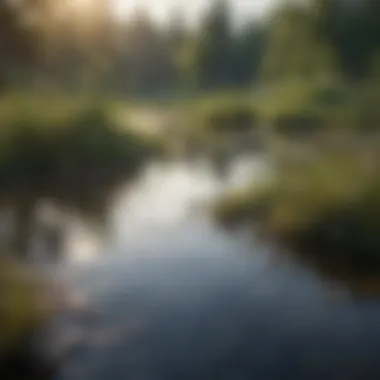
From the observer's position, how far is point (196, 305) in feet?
4.22

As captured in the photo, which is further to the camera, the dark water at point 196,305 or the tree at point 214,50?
the tree at point 214,50

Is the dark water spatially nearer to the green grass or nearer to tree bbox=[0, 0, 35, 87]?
the green grass

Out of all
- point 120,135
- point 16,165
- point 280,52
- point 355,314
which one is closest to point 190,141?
point 120,135

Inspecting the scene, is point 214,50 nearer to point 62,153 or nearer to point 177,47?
point 177,47

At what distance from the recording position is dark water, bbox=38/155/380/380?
4.08ft

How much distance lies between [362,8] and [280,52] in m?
0.18

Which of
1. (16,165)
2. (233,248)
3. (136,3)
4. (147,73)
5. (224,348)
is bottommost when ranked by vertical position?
(224,348)

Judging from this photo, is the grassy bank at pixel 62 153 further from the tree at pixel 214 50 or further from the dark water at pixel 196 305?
the tree at pixel 214 50

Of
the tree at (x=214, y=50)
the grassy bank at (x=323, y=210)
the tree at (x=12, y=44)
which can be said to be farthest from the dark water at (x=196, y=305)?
the tree at (x=12, y=44)

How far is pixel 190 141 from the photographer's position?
4.46 feet

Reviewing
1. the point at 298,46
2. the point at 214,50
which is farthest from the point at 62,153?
the point at 298,46

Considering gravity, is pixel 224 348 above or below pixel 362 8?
below

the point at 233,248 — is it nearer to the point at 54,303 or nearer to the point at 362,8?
the point at 54,303

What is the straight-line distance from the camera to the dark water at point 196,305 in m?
1.24
